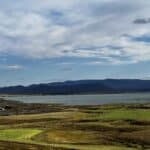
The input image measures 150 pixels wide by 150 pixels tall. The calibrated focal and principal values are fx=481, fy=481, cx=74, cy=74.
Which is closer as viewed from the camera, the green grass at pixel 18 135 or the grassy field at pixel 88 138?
the grassy field at pixel 88 138

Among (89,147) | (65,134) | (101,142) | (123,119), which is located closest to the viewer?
(89,147)

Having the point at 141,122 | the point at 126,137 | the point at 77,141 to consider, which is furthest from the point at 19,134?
the point at 141,122

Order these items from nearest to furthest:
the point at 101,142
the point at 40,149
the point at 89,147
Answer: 1. the point at 40,149
2. the point at 89,147
3. the point at 101,142

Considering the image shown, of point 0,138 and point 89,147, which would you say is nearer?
point 89,147

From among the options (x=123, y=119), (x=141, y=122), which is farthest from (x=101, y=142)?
(x=123, y=119)

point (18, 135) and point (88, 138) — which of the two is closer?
point (88, 138)

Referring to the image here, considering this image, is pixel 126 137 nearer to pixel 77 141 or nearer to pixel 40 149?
pixel 77 141

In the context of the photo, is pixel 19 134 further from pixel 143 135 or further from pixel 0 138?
pixel 143 135

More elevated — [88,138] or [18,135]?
[18,135]

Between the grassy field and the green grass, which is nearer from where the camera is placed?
the grassy field
